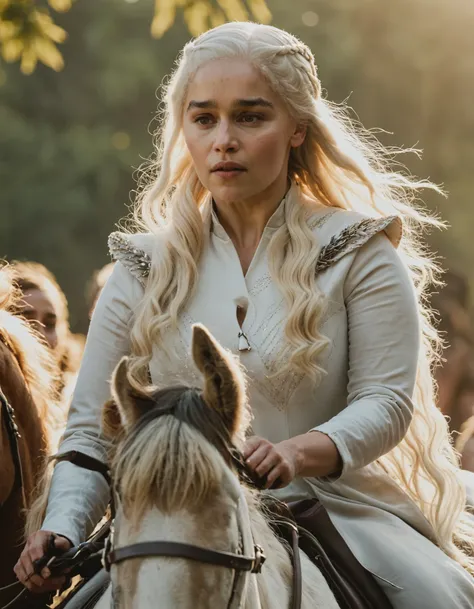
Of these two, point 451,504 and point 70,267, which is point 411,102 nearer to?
point 70,267

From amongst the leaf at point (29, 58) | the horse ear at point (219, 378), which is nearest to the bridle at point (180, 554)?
the horse ear at point (219, 378)

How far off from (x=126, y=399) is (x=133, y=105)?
1230 inches

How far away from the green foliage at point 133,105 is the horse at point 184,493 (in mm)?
26745

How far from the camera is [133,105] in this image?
34562mm

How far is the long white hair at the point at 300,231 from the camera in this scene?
15.8 ft

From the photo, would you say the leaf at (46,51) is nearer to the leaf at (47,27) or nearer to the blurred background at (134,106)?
the leaf at (47,27)

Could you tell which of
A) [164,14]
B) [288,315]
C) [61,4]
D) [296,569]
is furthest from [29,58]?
[296,569]

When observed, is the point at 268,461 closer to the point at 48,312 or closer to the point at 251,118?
the point at 251,118

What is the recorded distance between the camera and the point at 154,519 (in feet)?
11.7

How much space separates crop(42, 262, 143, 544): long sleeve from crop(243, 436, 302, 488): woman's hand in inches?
25.0

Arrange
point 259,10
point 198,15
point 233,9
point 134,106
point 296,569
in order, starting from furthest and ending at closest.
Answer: point 134,106 < point 198,15 < point 233,9 < point 259,10 < point 296,569

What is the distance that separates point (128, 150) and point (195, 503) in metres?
30.0

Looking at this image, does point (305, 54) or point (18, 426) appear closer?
point (305, 54)

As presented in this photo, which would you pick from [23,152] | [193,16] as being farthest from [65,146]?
[193,16]
